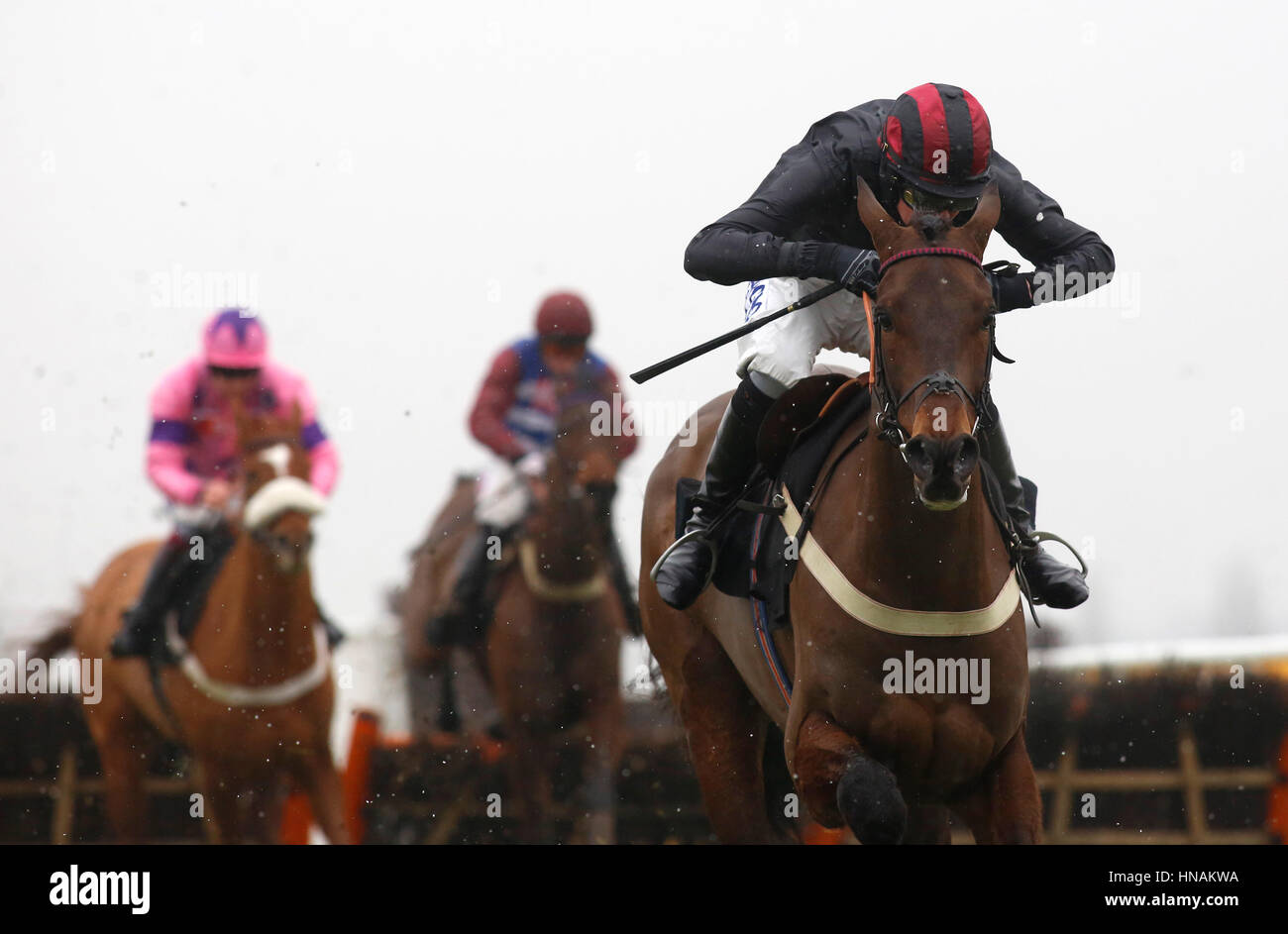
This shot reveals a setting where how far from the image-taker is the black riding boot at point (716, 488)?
15.0ft

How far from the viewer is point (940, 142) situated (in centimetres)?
383

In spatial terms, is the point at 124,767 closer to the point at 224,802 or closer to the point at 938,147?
the point at 224,802

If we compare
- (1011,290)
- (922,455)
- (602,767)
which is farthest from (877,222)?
(602,767)

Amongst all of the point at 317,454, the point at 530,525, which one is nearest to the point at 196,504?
the point at 317,454

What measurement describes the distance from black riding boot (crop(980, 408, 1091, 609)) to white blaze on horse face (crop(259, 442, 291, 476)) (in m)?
3.12

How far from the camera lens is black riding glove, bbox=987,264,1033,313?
377cm

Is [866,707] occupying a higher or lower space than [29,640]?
lower

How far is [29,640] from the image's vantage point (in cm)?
841

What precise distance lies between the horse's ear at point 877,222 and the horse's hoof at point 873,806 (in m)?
1.17

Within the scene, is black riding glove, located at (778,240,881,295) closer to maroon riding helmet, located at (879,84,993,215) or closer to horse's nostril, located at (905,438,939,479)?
maroon riding helmet, located at (879,84,993,215)

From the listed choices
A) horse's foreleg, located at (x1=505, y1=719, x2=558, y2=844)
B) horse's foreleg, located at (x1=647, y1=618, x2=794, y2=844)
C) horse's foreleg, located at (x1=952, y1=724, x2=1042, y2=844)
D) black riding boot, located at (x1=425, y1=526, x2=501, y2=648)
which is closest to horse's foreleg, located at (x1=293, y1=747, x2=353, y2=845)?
horse's foreleg, located at (x1=505, y1=719, x2=558, y2=844)

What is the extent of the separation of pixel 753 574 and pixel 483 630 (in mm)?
3941

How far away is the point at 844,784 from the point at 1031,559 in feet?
2.98
